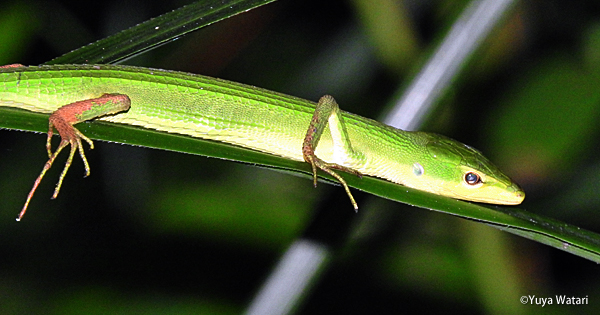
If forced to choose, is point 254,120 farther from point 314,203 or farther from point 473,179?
point 473,179

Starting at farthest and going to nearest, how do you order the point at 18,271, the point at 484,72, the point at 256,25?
the point at 256,25 < the point at 484,72 < the point at 18,271

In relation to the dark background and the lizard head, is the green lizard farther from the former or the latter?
the dark background

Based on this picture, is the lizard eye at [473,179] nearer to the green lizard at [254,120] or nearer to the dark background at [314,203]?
the green lizard at [254,120]

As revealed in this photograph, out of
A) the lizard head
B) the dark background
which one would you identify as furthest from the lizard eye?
the dark background

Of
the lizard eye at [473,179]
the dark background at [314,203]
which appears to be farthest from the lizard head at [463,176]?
the dark background at [314,203]

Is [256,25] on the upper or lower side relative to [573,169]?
upper

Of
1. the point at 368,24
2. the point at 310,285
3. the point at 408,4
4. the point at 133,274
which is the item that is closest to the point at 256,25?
the point at 408,4

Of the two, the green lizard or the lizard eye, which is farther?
the lizard eye

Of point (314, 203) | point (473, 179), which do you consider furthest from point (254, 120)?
point (473, 179)

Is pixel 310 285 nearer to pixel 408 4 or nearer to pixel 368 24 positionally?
pixel 368 24
